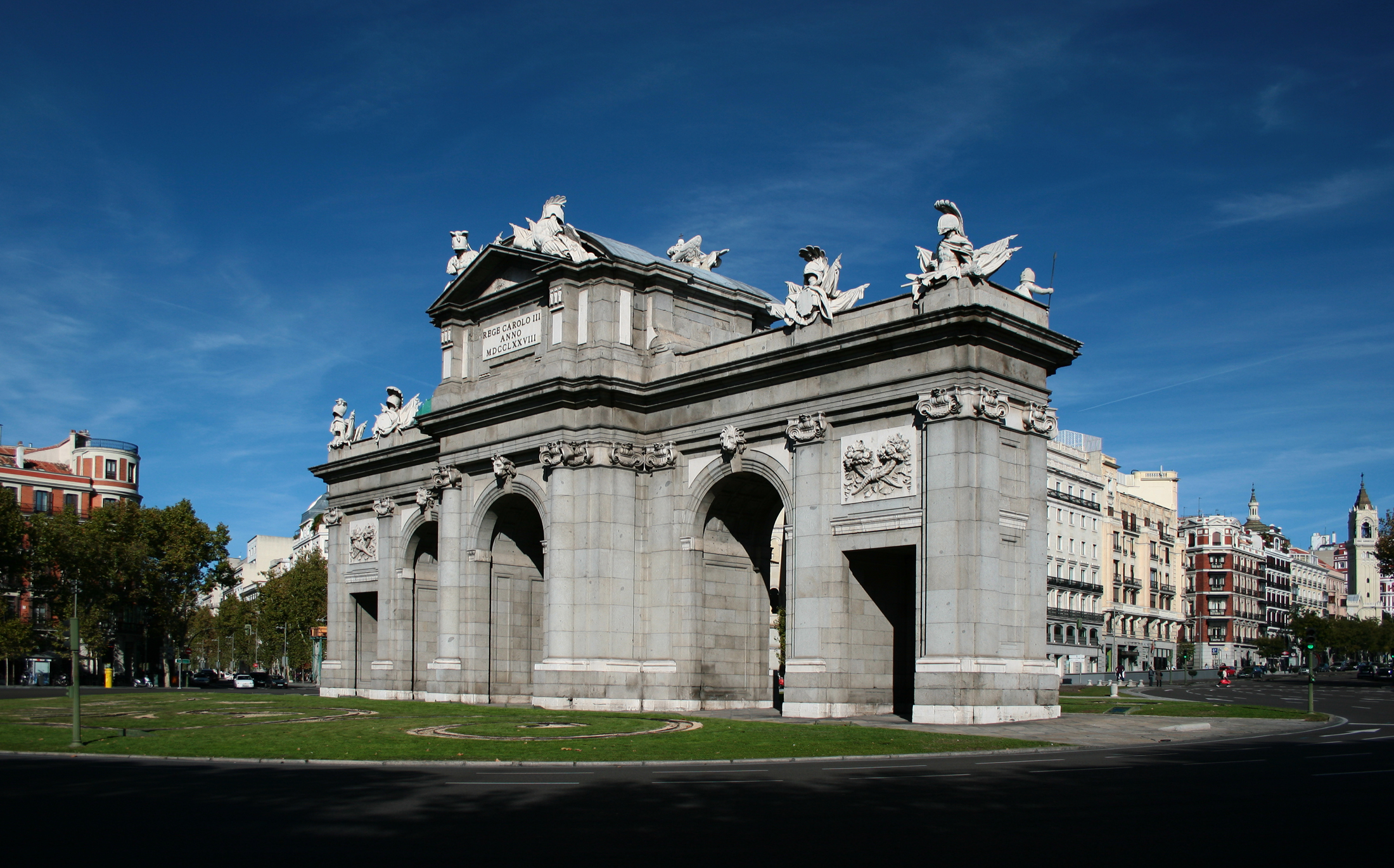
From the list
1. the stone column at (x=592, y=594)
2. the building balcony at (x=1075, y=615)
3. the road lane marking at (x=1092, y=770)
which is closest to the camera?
the road lane marking at (x=1092, y=770)

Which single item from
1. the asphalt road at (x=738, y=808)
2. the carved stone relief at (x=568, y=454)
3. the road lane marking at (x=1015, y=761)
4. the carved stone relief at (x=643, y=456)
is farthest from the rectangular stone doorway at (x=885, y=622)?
the asphalt road at (x=738, y=808)

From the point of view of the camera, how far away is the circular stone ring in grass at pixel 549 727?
28.5 metres

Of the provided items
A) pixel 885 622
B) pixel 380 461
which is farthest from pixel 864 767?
pixel 380 461

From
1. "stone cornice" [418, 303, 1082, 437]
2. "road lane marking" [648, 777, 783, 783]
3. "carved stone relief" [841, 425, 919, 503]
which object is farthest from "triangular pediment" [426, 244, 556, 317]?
"road lane marking" [648, 777, 783, 783]

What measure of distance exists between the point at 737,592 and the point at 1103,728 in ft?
52.5

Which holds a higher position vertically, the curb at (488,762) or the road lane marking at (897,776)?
the road lane marking at (897,776)

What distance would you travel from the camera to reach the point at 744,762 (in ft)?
76.8

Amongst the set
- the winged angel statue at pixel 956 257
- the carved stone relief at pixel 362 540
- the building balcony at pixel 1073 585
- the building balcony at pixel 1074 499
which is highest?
the winged angel statue at pixel 956 257

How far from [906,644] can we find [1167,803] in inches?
913

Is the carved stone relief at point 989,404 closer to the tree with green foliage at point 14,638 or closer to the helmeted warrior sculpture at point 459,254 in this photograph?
the helmeted warrior sculpture at point 459,254

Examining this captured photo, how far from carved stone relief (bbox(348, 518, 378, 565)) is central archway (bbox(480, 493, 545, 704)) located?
502 inches

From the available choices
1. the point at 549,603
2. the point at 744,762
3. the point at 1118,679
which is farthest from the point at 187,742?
the point at 1118,679

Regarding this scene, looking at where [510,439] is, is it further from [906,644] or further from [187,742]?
[187,742]

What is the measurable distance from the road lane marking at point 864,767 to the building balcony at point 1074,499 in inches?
3354
